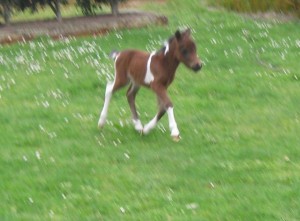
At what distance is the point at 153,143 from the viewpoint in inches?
358

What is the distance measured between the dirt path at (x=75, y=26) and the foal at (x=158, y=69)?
27.2ft

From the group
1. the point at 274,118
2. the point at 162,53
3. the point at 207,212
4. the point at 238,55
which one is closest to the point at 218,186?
the point at 207,212

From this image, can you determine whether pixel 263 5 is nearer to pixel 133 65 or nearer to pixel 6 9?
pixel 6 9

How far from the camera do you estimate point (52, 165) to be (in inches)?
323

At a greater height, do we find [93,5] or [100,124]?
[100,124]

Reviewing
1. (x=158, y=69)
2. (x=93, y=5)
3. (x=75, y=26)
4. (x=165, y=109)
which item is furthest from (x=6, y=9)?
(x=165, y=109)

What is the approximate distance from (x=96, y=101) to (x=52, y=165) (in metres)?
3.26

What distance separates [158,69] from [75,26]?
9552 mm

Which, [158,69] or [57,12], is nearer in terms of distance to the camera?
[158,69]

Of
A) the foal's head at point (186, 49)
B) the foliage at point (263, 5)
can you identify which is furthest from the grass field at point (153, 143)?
the foliage at point (263, 5)

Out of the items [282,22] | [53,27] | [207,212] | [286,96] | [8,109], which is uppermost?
[207,212]

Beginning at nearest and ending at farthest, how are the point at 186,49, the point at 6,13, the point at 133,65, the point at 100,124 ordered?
1. the point at 186,49
2. the point at 133,65
3. the point at 100,124
4. the point at 6,13

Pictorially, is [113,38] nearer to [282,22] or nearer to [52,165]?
[282,22]

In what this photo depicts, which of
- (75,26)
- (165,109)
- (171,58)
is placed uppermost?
(171,58)
